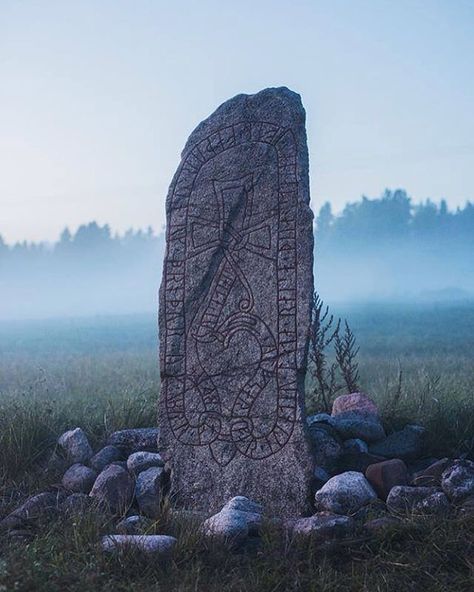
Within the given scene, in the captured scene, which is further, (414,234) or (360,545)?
(414,234)

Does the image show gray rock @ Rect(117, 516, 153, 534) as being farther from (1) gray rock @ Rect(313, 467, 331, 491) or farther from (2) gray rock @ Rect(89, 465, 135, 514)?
(1) gray rock @ Rect(313, 467, 331, 491)

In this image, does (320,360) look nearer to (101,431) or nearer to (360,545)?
(101,431)

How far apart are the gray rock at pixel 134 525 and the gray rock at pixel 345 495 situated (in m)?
1.15

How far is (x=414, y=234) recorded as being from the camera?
8975 cm

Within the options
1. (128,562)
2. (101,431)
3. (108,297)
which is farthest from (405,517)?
(108,297)

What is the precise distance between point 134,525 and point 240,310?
177 centimetres

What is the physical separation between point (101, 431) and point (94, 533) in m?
2.47

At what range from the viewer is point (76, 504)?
5734 millimetres

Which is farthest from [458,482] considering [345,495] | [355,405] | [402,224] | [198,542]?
[402,224]

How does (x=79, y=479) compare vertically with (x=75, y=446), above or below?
below

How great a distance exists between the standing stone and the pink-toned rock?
3.84 feet

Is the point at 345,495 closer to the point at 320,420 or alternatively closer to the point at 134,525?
the point at 320,420

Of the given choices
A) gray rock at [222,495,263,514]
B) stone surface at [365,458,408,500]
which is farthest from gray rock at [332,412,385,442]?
gray rock at [222,495,263,514]

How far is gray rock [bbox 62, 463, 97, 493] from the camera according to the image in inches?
248
